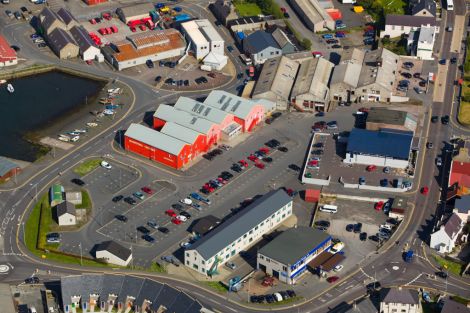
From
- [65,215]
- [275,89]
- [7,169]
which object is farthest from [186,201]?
[275,89]

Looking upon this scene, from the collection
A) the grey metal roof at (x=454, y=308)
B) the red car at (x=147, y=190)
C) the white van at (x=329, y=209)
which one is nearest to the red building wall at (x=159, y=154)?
the red car at (x=147, y=190)

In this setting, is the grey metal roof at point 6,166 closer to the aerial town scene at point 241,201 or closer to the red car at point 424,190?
the aerial town scene at point 241,201

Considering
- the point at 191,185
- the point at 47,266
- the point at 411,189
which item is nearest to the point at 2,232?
the point at 47,266

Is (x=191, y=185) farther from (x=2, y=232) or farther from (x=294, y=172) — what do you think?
(x=2, y=232)

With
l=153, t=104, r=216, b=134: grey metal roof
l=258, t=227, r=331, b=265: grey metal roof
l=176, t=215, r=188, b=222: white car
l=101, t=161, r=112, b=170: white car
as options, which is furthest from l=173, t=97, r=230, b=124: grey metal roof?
l=258, t=227, r=331, b=265: grey metal roof

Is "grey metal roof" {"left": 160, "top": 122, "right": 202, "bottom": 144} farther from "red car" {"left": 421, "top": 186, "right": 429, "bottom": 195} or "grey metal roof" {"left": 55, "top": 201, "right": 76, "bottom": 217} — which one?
"red car" {"left": 421, "top": 186, "right": 429, "bottom": 195}

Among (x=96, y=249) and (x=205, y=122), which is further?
(x=205, y=122)
